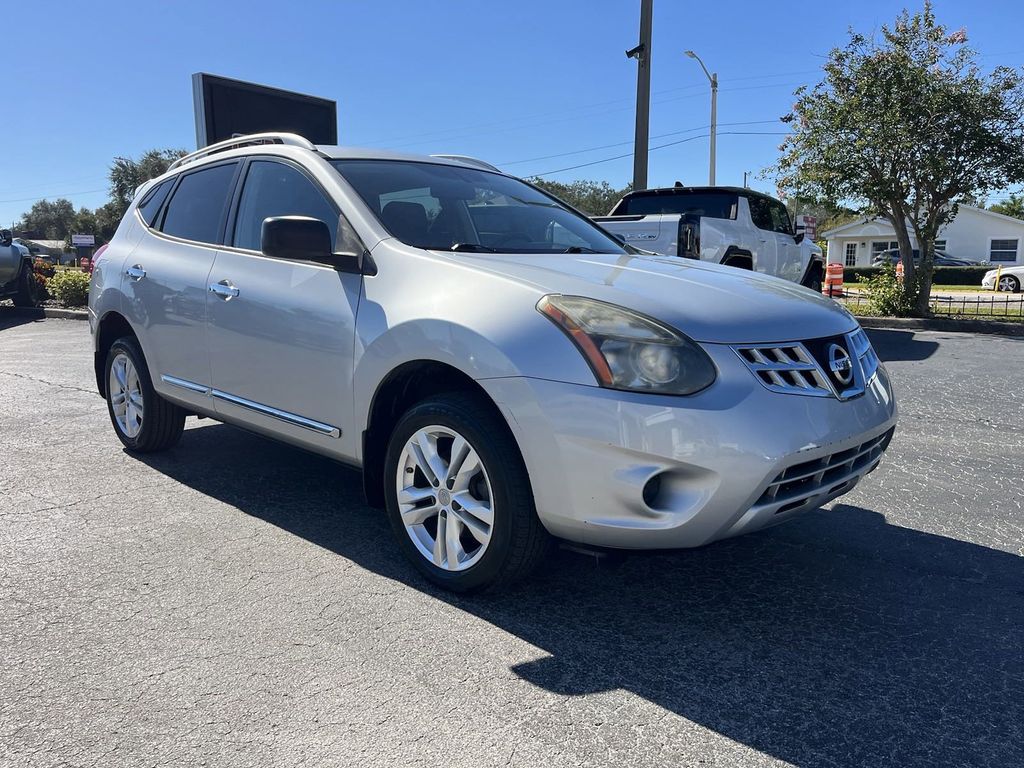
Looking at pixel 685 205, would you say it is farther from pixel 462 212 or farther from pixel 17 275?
pixel 17 275

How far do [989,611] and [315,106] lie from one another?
34.1 ft

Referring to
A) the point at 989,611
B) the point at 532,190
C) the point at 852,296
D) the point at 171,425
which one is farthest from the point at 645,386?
the point at 852,296

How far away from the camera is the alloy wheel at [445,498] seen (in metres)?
A: 2.94

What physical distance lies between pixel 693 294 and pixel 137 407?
3.66 m

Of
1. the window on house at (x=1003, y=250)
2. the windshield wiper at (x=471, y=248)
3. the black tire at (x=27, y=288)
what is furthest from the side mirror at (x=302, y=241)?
the window on house at (x=1003, y=250)

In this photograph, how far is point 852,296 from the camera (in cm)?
1978

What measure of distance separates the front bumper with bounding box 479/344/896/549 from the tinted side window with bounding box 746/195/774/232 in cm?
812

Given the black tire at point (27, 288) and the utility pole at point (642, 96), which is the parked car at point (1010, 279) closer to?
the utility pole at point (642, 96)

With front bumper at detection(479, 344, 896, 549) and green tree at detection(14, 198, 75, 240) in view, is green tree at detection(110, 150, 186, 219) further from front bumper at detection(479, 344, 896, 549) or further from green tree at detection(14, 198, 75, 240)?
front bumper at detection(479, 344, 896, 549)

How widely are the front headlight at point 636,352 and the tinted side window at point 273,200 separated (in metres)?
1.52

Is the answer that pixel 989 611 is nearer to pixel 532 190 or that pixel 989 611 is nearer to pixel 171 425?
pixel 532 190

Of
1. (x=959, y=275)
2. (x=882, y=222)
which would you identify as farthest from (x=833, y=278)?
(x=882, y=222)

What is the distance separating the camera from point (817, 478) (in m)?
2.76

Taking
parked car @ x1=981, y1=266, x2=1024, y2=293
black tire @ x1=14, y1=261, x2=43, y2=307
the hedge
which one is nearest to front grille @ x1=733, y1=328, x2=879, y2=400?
black tire @ x1=14, y1=261, x2=43, y2=307
